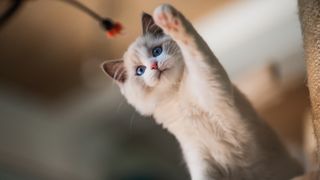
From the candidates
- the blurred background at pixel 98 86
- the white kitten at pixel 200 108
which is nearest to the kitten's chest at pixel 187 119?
the white kitten at pixel 200 108

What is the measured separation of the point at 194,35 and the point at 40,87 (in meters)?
1.39

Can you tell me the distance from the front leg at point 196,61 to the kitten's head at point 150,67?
0.02 m

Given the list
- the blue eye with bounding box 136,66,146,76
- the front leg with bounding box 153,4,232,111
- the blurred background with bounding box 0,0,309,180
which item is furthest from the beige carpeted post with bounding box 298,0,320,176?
the blurred background with bounding box 0,0,309,180

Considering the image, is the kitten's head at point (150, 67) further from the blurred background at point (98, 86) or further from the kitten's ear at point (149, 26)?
the blurred background at point (98, 86)

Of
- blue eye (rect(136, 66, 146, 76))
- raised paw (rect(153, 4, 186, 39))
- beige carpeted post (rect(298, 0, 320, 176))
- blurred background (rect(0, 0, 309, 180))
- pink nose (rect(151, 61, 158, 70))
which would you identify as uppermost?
blurred background (rect(0, 0, 309, 180))

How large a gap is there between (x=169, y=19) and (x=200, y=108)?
0.78ft

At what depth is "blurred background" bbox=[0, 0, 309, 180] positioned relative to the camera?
1430 millimetres

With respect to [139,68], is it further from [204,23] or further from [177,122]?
[204,23]

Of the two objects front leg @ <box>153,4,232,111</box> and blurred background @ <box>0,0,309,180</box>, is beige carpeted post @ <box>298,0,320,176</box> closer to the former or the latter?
front leg @ <box>153,4,232,111</box>

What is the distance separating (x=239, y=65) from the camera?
4.74ft

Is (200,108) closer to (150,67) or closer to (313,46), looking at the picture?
A: (150,67)

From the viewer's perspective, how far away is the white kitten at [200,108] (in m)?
0.67

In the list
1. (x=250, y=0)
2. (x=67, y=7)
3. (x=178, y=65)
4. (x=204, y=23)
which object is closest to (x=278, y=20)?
(x=250, y=0)

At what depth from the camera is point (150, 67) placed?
68 centimetres
